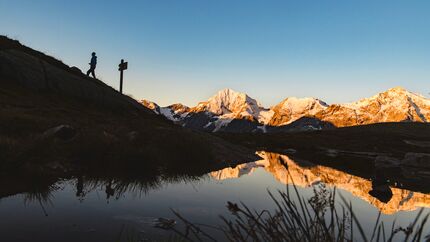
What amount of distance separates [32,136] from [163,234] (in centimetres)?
928

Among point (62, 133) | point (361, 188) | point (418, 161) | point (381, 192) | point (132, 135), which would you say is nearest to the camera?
point (62, 133)

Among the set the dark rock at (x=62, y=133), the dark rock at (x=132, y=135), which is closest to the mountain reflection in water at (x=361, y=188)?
the dark rock at (x=132, y=135)

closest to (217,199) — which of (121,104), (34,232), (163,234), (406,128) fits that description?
(163,234)

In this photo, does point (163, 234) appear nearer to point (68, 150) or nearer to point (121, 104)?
point (68, 150)

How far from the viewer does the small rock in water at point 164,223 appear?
8.95m

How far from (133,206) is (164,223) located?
2.04 meters

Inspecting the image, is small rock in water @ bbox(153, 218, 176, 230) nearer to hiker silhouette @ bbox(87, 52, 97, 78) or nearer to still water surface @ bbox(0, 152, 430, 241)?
still water surface @ bbox(0, 152, 430, 241)

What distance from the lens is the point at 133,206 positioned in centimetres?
1080

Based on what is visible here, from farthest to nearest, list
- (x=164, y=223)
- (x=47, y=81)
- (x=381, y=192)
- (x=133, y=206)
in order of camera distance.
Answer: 1. (x=47, y=81)
2. (x=381, y=192)
3. (x=133, y=206)
4. (x=164, y=223)

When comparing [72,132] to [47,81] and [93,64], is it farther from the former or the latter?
[93,64]

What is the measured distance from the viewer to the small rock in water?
29.4ft

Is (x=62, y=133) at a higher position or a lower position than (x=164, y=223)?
higher

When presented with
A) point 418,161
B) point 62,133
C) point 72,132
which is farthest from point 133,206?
point 418,161

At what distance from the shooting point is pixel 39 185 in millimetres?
11609
